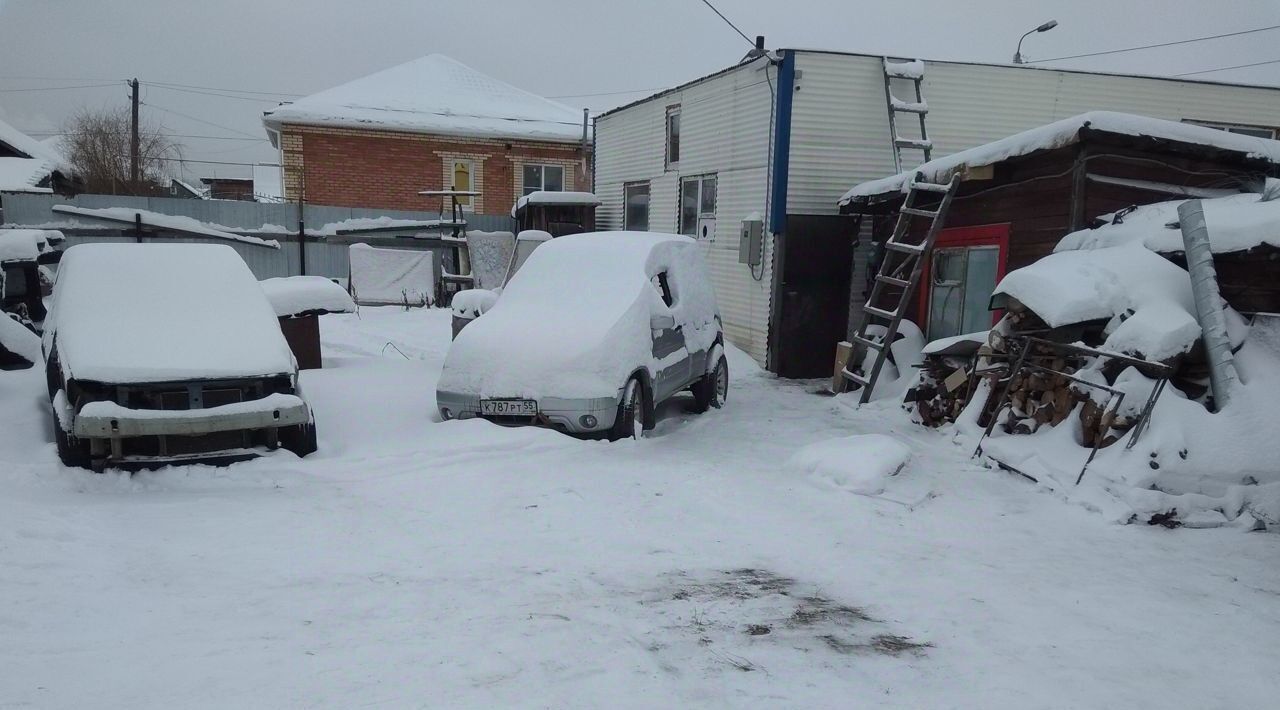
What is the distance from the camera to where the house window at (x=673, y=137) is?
14164 millimetres

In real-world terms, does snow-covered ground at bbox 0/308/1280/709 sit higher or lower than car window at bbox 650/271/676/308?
lower

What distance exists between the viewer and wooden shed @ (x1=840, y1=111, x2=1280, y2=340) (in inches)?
297

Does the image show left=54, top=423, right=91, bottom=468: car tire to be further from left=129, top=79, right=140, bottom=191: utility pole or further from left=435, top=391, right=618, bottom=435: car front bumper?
left=129, top=79, right=140, bottom=191: utility pole

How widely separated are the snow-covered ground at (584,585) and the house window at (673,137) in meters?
8.76

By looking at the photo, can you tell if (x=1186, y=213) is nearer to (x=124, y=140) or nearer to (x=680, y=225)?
(x=680, y=225)

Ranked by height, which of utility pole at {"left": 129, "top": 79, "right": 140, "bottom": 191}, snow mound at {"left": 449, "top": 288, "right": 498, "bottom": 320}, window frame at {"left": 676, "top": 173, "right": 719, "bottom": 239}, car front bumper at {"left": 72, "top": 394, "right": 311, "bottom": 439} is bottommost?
car front bumper at {"left": 72, "top": 394, "right": 311, "bottom": 439}

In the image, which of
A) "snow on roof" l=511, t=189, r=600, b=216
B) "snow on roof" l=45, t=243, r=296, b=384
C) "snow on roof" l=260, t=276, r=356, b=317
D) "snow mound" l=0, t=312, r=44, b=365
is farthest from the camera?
"snow on roof" l=511, t=189, r=600, b=216

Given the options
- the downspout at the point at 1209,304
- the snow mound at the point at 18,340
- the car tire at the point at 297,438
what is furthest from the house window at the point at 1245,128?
the snow mound at the point at 18,340

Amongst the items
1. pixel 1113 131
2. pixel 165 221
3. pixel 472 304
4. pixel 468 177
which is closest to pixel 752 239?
pixel 472 304

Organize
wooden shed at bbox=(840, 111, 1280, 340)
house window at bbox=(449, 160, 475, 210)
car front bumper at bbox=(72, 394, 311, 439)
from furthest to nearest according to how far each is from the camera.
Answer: house window at bbox=(449, 160, 475, 210) → wooden shed at bbox=(840, 111, 1280, 340) → car front bumper at bbox=(72, 394, 311, 439)

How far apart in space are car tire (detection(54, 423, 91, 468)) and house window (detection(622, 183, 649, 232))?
11185 millimetres

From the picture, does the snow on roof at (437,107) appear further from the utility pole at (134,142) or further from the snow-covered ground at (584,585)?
the snow-covered ground at (584,585)

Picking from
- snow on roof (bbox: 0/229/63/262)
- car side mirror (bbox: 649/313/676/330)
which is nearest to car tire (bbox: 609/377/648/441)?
car side mirror (bbox: 649/313/676/330)

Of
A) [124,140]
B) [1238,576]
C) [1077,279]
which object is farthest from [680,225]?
[124,140]
